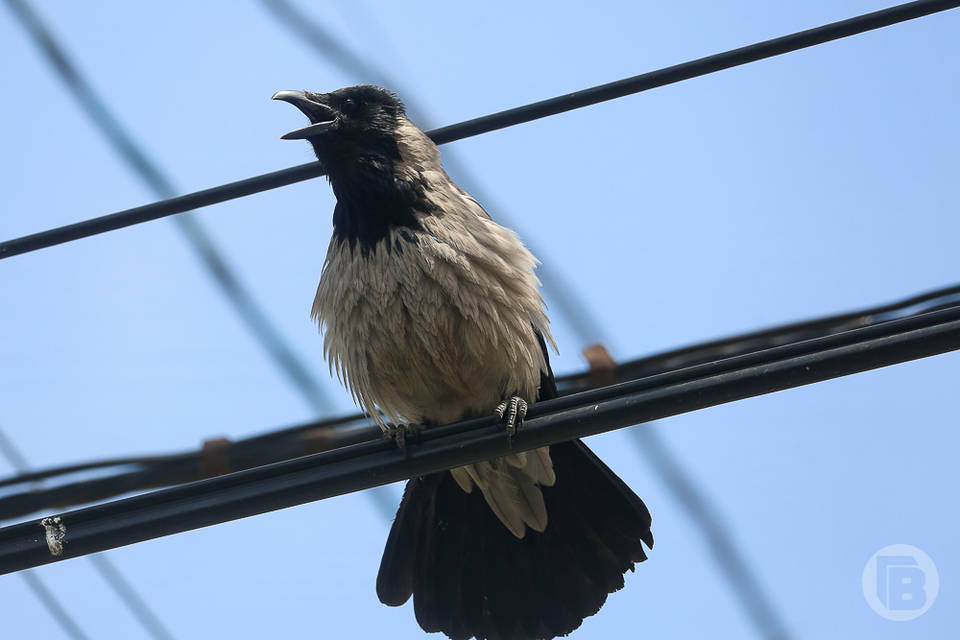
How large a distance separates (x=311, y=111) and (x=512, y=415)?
2228mm

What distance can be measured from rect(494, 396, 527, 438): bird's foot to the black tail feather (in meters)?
0.77

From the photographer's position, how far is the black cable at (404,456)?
302cm

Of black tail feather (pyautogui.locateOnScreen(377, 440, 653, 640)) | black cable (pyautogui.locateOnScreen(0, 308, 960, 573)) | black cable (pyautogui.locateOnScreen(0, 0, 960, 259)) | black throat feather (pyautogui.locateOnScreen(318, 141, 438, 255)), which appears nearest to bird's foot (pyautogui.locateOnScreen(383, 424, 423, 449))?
black tail feather (pyautogui.locateOnScreen(377, 440, 653, 640))

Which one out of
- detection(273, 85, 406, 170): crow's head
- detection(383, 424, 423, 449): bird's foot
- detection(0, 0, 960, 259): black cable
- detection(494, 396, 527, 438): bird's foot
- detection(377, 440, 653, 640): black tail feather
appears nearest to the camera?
detection(494, 396, 527, 438): bird's foot

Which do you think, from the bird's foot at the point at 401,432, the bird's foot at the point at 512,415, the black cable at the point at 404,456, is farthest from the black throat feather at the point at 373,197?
the black cable at the point at 404,456

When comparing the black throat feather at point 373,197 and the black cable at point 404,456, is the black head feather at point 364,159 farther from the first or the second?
the black cable at point 404,456

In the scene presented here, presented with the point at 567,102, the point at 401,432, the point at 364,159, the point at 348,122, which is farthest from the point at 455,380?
the point at 348,122

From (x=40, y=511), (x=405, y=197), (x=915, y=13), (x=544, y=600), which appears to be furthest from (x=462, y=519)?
(x=915, y=13)

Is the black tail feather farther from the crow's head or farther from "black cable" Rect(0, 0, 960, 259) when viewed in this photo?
the crow's head

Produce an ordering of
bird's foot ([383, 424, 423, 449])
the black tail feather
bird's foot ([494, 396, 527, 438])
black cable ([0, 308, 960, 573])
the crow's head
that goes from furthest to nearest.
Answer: the crow's head
the black tail feather
bird's foot ([383, 424, 423, 449])
bird's foot ([494, 396, 527, 438])
black cable ([0, 308, 960, 573])

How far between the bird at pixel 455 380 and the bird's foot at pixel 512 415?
0.32 metres

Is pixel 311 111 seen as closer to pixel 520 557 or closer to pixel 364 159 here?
pixel 364 159

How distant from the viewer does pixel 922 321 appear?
3.02 m

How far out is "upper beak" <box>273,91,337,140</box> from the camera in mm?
5051
